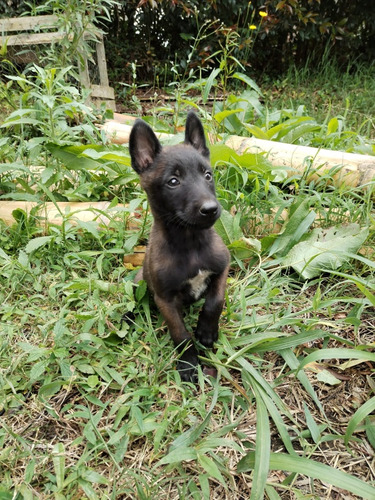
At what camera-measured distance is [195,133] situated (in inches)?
101

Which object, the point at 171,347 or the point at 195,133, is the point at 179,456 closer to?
the point at 171,347

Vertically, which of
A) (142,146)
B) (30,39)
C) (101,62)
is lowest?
(101,62)

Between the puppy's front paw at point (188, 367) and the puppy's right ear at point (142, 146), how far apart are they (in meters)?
1.17

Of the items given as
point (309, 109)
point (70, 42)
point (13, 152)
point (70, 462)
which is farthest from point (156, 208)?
point (309, 109)

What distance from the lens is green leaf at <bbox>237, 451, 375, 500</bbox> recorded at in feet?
5.26

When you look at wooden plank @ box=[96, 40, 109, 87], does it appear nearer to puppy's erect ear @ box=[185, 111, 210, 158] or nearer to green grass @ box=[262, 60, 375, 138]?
green grass @ box=[262, 60, 375, 138]

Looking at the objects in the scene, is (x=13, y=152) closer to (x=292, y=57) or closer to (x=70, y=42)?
(x=70, y=42)

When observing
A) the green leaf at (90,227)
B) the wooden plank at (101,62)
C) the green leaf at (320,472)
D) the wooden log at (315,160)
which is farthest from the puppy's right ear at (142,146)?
the wooden plank at (101,62)

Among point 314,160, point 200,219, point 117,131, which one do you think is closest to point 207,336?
point 200,219

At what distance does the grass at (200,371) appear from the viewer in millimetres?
1823

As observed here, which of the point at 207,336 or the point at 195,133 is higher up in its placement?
the point at 195,133

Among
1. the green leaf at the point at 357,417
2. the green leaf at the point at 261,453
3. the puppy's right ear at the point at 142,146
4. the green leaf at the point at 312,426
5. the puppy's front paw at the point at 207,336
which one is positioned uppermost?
the puppy's right ear at the point at 142,146

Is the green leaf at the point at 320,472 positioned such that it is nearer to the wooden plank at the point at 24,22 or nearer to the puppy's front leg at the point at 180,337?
the puppy's front leg at the point at 180,337

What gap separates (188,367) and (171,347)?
19cm
